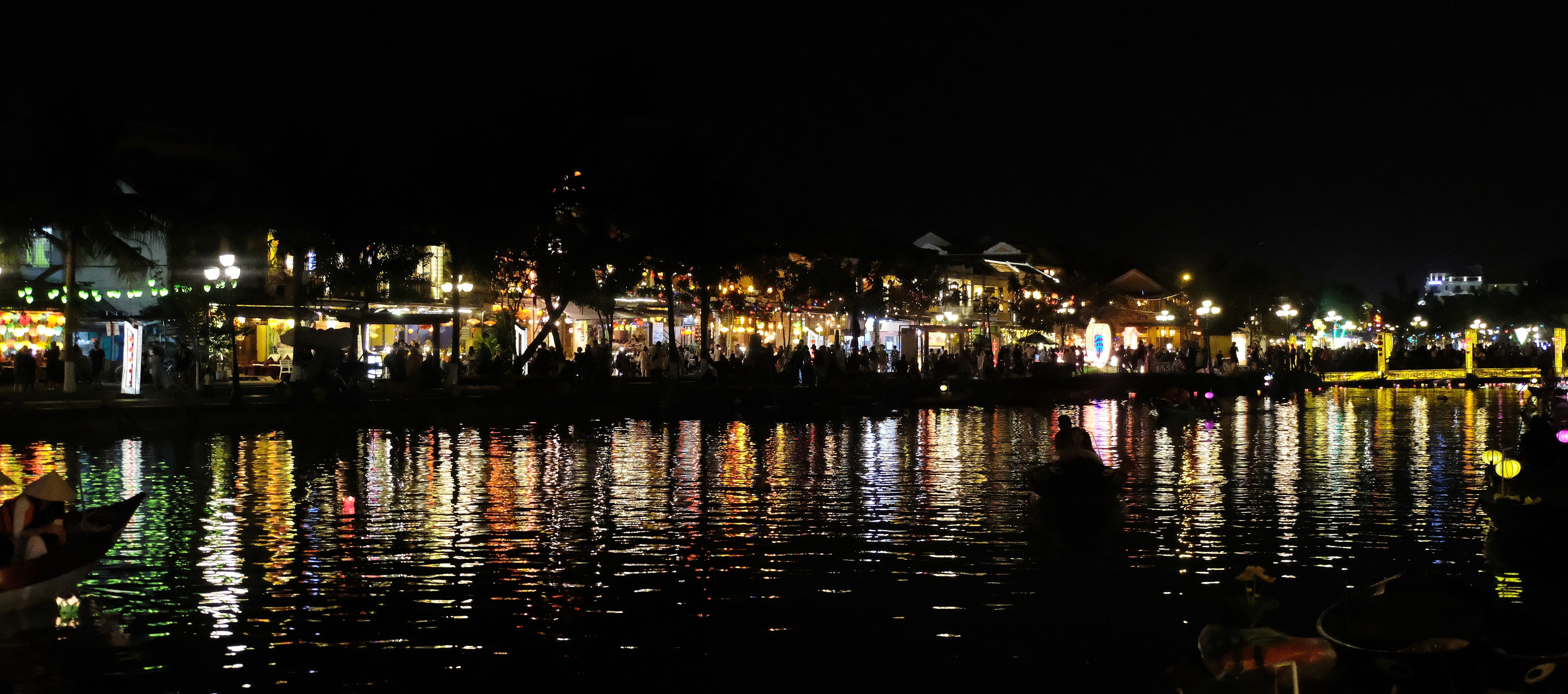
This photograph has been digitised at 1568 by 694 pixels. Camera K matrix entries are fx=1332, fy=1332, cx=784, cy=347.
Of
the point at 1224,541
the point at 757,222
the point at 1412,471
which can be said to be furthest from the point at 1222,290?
the point at 1224,541

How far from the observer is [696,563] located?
506 inches

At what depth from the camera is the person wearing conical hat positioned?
10.9m

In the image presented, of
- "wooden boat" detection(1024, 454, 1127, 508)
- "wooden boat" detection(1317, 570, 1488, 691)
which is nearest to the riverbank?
"wooden boat" detection(1024, 454, 1127, 508)

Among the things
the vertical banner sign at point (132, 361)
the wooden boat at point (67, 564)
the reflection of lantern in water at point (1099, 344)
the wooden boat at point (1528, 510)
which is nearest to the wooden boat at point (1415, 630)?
the wooden boat at point (1528, 510)

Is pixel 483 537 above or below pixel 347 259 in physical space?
below

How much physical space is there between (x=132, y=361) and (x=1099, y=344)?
3888cm

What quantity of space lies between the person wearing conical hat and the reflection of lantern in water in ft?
164

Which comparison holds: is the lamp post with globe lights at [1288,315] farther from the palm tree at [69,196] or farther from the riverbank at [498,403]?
the palm tree at [69,196]

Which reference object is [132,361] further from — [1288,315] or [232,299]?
[1288,315]

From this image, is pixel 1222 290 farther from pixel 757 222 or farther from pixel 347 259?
pixel 347 259

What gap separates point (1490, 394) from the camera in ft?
169

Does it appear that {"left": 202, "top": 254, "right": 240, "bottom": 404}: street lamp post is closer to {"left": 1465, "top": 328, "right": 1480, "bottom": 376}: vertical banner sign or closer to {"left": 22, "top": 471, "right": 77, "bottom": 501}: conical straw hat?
{"left": 22, "top": 471, "right": 77, "bottom": 501}: conical straw hat

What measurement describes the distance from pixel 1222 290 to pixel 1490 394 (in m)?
48.3

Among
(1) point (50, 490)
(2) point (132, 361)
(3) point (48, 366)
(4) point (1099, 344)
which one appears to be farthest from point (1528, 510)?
(4) point (1099, 344)
